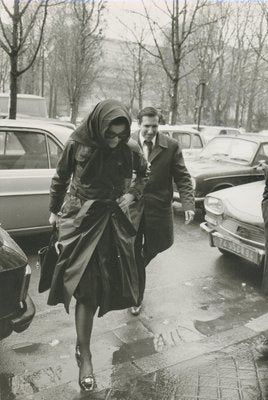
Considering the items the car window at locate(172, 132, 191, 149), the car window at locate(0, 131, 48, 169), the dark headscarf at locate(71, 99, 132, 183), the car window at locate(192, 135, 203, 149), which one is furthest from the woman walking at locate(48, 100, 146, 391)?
the car window at locate(192, 135, 203, 149)

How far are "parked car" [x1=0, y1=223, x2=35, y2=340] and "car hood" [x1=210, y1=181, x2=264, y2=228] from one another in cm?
305

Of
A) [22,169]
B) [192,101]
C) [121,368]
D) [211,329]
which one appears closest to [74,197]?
[121,368]

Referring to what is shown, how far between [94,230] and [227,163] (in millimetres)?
6801

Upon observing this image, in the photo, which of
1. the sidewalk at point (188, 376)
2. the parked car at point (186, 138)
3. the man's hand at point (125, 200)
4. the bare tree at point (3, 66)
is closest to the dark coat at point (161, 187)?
the man's hand at point (125, 200)

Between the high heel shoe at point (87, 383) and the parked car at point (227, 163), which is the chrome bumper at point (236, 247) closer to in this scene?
the parked car at point (227, 163)

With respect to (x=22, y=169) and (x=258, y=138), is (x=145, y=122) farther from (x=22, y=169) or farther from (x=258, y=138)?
(x=258, y=138)

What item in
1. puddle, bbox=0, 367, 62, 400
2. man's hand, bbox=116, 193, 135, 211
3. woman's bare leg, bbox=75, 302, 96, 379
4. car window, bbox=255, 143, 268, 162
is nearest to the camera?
puddle, bbox=0, 367, 62, 400

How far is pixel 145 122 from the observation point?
438 centimetres

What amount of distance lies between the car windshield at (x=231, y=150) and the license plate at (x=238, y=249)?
150 inches

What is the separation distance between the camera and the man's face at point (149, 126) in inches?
172

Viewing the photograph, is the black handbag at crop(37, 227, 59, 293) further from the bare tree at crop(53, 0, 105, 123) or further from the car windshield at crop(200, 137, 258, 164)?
the bare tree at crop(53, 0, 105, 123)

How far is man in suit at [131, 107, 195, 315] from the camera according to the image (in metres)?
4.41

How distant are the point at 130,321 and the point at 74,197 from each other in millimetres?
1664

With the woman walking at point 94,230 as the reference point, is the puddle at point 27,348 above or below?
below
